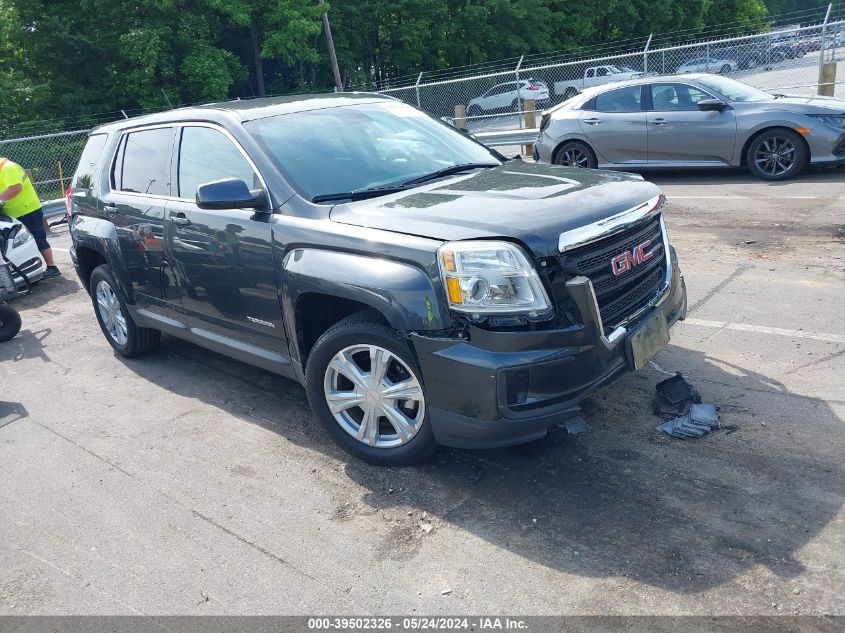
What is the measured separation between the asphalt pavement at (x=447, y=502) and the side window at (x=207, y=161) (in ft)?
4.86

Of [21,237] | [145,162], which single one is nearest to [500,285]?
[145,162]

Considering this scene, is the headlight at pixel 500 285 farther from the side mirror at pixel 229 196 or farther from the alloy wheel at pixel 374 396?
Answer: the side mirror at pixel 229 196

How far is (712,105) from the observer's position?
34.2 ft

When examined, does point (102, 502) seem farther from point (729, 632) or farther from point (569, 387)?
point (729, 632)

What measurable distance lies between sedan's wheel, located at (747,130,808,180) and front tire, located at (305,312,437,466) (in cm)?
837

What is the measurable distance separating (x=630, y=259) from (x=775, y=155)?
7.68 meters

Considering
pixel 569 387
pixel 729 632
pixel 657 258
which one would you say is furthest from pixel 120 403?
pixel 729 632

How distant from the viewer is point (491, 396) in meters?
3.31

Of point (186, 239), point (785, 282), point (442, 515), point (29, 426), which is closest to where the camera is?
point (442, 515)

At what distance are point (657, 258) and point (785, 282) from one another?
2.65 meters

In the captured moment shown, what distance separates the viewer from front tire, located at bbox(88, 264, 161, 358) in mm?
5918

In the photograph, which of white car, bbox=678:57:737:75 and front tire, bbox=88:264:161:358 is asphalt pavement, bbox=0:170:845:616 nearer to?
front tire, bbox=88:264:161:358

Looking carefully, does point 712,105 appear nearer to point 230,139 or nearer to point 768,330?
point 768,330

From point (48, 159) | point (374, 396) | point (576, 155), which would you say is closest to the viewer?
point (374, 396)
